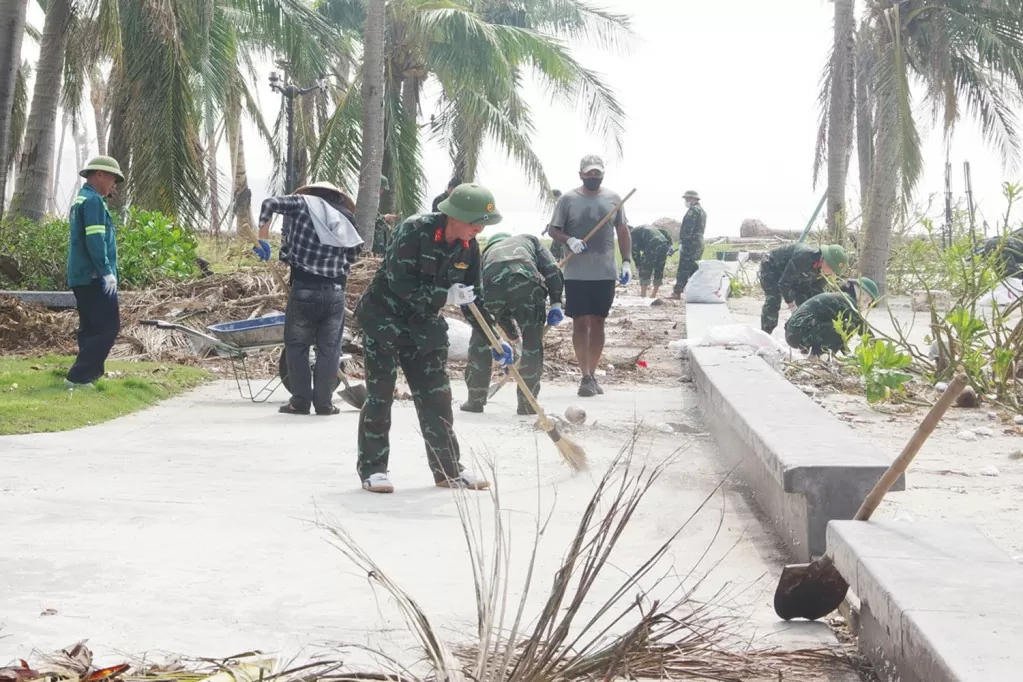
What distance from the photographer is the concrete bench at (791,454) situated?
15.5 feet

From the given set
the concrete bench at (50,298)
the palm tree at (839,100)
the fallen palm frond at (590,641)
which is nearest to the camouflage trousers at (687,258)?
the palm tree at (839,100)

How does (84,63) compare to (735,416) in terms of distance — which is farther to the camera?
(84,63)

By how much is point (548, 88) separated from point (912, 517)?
2192cm

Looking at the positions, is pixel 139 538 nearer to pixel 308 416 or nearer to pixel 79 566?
pixel 79 566

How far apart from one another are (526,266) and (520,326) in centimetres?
46

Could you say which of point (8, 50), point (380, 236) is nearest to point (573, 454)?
point (8, 50)

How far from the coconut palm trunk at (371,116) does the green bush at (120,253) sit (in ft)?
11.4

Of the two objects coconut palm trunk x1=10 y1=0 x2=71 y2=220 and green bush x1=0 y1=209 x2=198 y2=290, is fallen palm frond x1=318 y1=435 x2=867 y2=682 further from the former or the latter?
coconut palm trunk x1=10 y1=0 x2=71 y2=220

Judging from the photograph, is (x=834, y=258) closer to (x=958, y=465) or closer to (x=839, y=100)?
(x=958, y=465)

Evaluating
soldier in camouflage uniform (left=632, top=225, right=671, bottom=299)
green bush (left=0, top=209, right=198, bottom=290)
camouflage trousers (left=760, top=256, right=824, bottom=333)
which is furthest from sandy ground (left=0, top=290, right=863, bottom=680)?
soldier in camouflage uniform (left=632, top=225, right=671, bottom=299)

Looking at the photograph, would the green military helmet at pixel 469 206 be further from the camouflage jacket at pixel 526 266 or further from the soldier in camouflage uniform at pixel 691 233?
the soldier in camouflage uniform at pixel 691 233

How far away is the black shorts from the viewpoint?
10070 millimetres

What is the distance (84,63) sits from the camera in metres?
19.2

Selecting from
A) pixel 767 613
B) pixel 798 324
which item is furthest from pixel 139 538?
pixel 798 324
